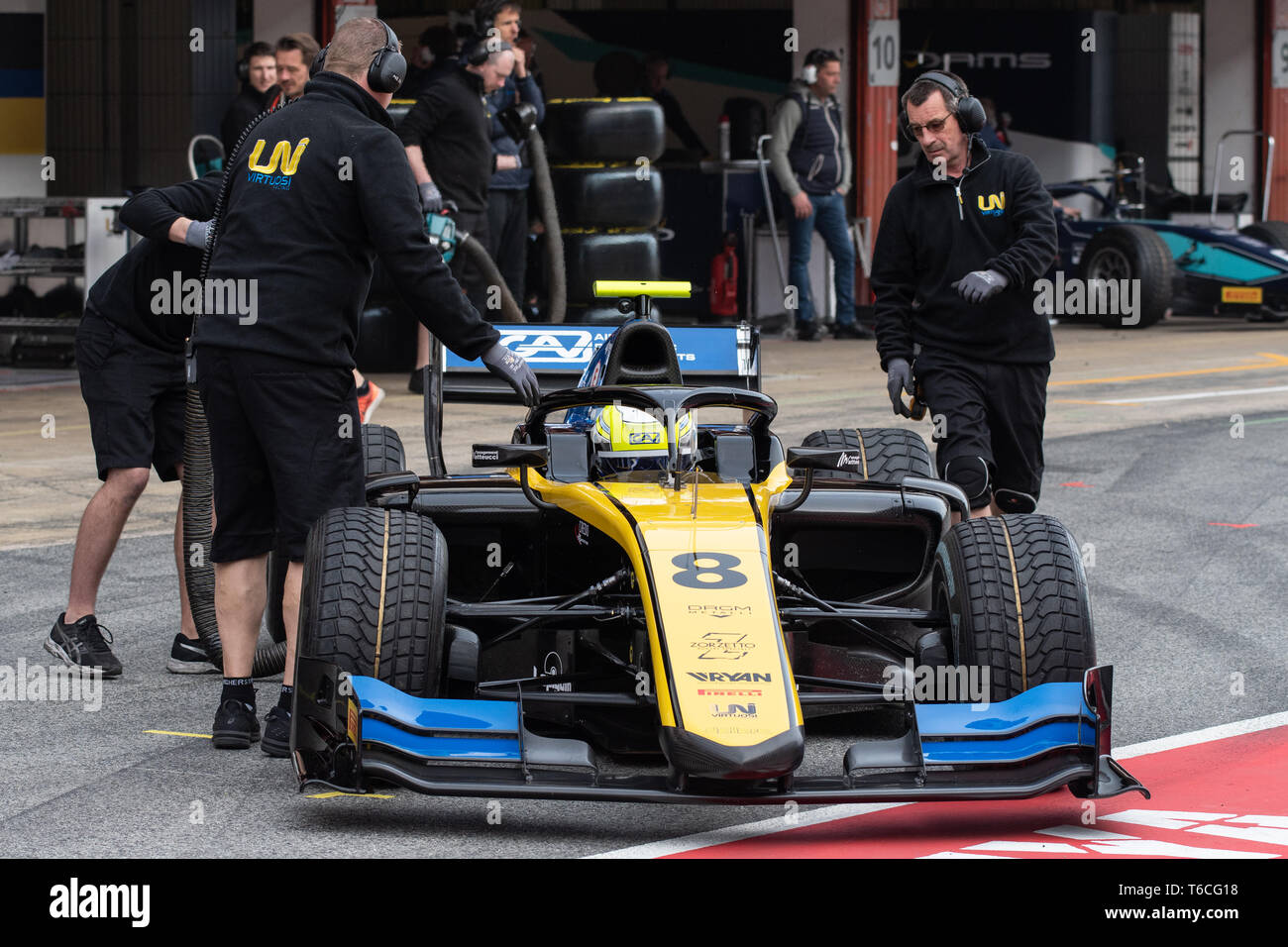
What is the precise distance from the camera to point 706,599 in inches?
189

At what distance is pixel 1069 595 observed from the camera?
5.11 metres

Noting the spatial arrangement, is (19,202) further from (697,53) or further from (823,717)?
(823,717)

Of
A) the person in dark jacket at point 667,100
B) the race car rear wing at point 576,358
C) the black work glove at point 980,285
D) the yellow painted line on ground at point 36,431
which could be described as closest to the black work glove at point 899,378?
the black work glove at point 980,285

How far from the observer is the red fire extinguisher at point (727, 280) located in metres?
18.9

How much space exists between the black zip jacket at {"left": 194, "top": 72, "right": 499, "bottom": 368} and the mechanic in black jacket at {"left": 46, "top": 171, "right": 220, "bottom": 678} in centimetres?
98

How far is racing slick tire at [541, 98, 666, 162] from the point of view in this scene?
588 inches

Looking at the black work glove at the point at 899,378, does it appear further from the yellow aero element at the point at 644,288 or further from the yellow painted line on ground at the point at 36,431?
the yellow painted line on ground at the point at 36,431

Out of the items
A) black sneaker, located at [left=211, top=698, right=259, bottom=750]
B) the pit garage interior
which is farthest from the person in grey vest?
black sneaker, located at [left=211, top=698, right=259, bottom=750]

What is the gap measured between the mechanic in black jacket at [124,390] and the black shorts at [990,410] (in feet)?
8.20

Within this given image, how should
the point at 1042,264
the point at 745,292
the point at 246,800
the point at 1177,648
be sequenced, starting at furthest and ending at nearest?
the point at 745,292 < the point at 1177,648 < the point at 1042,264 < the point at 246,800

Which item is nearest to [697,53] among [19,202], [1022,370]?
[19,202]

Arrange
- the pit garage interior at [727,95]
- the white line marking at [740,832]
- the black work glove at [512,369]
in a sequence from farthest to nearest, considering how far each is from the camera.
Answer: the pit garage interior at [727,95] < the black work glove at [512,369] < the white line marking at [740,832]

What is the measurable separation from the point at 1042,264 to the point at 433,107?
266 inches

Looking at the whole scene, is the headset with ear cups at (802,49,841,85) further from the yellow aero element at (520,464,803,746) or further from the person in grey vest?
the yellow aero element at (520,464,803,746)
